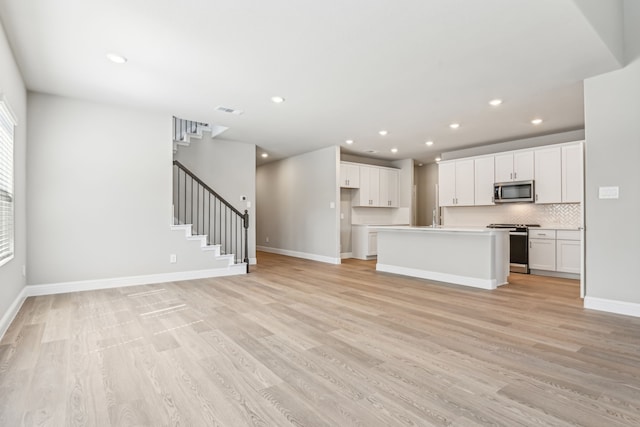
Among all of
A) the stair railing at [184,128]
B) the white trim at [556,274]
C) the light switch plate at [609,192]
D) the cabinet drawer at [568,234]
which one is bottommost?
the white trim at [556,274]

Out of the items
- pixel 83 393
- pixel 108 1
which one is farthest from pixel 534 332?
pixel 108 1

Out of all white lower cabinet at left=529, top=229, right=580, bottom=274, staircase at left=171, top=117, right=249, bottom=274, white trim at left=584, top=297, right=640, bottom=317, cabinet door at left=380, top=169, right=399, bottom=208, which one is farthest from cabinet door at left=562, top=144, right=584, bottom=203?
staircase at left=171, top=117, right=249, bottom=274

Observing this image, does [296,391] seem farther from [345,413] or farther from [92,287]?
[92,287]

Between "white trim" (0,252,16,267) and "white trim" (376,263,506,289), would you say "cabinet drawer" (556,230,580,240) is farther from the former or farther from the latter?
"white trim" (0,252,16,267)

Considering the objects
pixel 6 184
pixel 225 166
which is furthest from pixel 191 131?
pixel 6 184

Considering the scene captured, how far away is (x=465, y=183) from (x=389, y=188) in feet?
7.28

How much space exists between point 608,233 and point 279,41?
395cm

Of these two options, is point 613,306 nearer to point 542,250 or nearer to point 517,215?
point 542,250

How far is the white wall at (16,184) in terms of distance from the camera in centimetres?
298

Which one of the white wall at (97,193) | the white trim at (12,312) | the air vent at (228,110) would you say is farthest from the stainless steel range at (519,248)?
the white trim at (12,312)

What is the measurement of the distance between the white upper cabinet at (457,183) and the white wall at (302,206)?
7.93 feet

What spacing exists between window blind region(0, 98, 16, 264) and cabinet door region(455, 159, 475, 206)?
23.8 feet

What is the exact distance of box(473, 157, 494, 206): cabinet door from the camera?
22.0 feet

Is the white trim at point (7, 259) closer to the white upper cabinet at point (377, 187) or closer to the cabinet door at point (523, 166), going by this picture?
the white upper cabinet at point (377, 187)
